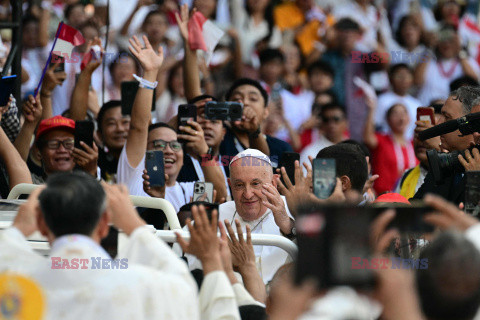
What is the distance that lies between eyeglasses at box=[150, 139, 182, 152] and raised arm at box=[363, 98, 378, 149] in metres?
3.12

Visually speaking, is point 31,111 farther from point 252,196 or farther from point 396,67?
point 396,67

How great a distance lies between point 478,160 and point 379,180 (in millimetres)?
3615

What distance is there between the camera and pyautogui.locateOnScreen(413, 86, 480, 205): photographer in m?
5.49

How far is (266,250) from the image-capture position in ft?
17.0

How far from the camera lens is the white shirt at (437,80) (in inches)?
412

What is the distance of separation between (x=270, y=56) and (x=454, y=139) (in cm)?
404

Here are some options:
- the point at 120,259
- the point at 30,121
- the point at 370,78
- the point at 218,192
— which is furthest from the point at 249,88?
the point at 120,259

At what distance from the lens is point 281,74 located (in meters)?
9.66

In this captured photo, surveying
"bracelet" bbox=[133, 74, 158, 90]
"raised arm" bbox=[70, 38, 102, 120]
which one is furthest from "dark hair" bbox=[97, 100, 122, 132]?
"bracelet" bbox=[133, 74, 158, 90]

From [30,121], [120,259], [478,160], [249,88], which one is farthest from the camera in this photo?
[249,88]

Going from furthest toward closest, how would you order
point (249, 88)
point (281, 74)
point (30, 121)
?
point (281, 74)
point (249, 88)
point (30, 121)

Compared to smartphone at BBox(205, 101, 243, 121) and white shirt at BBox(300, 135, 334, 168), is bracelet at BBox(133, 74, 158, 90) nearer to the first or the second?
smartphone at BBox(205, 101, 243, 121)

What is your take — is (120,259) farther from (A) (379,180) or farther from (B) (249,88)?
(A) (379,180)

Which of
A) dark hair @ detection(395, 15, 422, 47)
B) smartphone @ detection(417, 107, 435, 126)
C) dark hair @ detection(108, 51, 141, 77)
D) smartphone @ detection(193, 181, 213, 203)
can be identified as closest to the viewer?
smartphone @ detection(193, 181, 213, 203)
